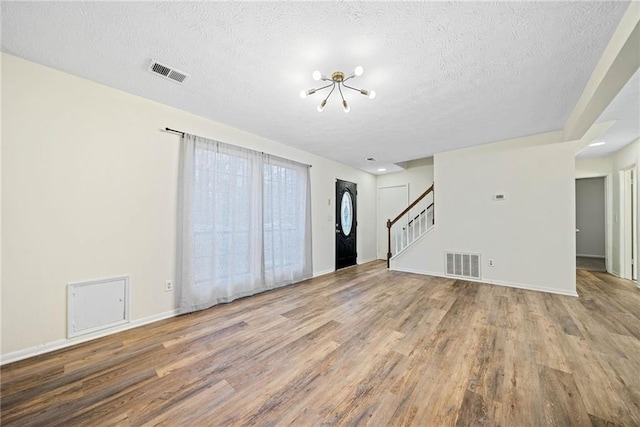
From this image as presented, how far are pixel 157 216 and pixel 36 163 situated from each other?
1.08 meters

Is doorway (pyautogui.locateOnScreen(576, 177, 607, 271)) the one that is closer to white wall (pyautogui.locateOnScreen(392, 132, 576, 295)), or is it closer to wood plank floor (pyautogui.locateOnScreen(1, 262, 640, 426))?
white wall (pyautogui.locateOnScreen(392, 132, 576, 295))

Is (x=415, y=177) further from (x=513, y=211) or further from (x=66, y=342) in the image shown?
(x=66, y=342)

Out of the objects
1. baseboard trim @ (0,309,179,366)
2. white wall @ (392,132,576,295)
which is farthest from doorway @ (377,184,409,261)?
baseboard trim @ (0,309,179,366)

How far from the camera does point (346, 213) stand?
6.18 metres

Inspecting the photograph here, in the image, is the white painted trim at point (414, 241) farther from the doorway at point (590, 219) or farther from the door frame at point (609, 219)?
the doorway at point (590, 219)

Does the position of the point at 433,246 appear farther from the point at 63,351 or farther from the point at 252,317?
the point at 63,351

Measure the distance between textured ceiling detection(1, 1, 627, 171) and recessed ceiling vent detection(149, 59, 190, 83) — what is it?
0.23 ft

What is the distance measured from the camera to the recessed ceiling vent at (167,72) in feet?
7.23

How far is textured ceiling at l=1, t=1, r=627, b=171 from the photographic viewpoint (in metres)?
1.63

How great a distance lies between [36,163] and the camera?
85.8 inches

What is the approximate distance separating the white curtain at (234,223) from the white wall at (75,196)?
199 millimetres

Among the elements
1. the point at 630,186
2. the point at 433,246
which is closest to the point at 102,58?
the point at 433,246

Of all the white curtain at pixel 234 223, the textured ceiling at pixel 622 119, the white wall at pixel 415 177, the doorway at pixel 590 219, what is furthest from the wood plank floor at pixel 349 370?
the doorway at pixel 590 219

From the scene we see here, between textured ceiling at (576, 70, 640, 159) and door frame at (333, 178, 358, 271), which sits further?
door frame at (333, 178, 358, 271)
